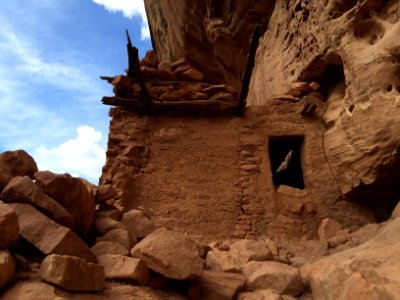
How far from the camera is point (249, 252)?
2.70m

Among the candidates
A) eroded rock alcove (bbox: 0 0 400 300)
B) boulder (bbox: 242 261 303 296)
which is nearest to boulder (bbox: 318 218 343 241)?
eroded rock alcove (bbox: 0 0 400 300)

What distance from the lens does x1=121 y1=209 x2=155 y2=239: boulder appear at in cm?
276

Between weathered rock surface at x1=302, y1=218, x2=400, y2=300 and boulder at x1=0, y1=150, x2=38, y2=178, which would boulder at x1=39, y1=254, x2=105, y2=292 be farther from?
weathered rock surface at x1=302, y1=218, x2=400, y2=300

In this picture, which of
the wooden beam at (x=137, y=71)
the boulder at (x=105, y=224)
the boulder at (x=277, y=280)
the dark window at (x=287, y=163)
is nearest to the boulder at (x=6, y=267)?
the boulder at (x=105, y=224)

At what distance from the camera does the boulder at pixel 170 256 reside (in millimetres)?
2072

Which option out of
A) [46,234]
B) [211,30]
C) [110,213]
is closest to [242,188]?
[110,213]

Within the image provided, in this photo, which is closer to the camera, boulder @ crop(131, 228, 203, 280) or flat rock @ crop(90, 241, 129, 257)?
boulder @ crop(131, 228, 203, 280)

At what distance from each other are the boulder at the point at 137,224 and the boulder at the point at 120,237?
22cm

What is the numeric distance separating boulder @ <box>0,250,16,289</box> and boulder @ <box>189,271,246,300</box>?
101cm

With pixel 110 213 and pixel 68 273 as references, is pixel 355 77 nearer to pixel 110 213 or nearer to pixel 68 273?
pixel 110 213

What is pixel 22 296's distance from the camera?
154 centimetres

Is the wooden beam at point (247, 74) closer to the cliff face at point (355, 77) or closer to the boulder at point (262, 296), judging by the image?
the cliff face at point (355, 77)

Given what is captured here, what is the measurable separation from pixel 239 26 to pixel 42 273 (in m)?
6.44

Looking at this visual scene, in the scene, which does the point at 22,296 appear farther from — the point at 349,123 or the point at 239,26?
the point at 239,26
